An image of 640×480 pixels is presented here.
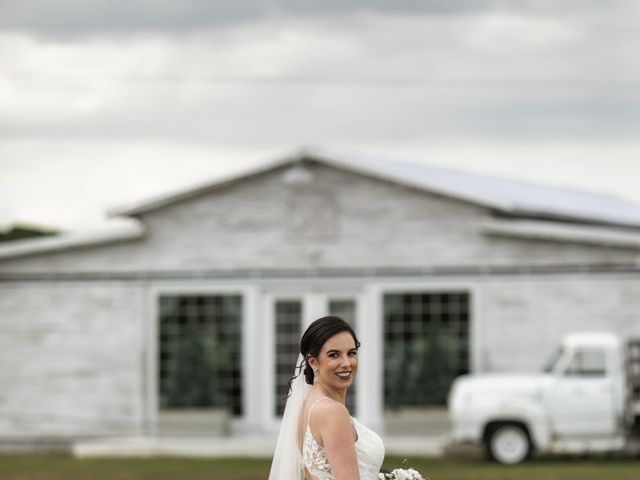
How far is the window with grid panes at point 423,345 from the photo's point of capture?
24250 mm

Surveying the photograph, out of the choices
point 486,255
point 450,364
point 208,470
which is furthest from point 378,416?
point 208,470

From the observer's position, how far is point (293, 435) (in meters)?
6.01

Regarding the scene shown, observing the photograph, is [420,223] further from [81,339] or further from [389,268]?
[81,339]

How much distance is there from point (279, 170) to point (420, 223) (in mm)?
2459

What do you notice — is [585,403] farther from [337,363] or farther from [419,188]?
[337,363]

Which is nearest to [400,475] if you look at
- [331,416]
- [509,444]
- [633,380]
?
[331,416]

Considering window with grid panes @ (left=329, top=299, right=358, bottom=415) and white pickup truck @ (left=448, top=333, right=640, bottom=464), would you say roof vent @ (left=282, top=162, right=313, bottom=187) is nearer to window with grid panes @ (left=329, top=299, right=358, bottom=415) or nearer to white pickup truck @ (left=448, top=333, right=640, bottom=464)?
window with grid panes @ (left=329, top=299, right=358, bottom=415)

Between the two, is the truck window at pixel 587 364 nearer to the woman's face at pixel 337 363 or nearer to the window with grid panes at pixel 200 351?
the window with grid panes at pixel 200 351

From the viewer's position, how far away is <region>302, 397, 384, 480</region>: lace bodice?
560 centimetres

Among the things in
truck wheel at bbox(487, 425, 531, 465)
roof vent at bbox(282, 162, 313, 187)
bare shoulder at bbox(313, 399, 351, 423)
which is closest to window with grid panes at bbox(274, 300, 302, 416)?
roof vent at bbox(282, 162, 313, 187)

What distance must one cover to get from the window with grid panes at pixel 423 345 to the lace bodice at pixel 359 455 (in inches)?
A: 727

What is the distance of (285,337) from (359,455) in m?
19.4

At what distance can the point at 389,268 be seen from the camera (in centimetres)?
2481

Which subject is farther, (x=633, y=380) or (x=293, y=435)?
(x=633, y=380)
